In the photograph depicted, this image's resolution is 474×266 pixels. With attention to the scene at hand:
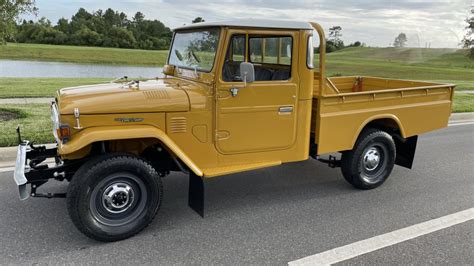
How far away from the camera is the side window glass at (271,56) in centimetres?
431

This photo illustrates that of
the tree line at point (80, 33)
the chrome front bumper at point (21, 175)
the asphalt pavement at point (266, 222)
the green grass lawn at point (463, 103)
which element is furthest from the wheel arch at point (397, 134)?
the tree line at point (80, 33)

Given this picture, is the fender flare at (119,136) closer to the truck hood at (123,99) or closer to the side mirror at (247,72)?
the truck hood at (123,99)

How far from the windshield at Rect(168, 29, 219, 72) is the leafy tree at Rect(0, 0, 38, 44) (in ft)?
15.2

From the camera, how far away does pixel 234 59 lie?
13.4 feet

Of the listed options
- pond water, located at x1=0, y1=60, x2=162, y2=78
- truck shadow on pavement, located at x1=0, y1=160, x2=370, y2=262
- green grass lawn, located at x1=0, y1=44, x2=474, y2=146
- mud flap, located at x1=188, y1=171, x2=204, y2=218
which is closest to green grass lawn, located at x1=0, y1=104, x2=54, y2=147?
green grass lawn, located at x1=0, y1=44, x2=474, y2=146

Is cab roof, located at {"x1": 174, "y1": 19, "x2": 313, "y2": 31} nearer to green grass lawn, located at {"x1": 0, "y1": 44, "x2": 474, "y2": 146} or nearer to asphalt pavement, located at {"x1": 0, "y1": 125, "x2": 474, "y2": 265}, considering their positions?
asphalt pavement, located at {"x1": 0, "y1": 125, "x2": 474, "y2": 265}

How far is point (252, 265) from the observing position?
10.7 feet

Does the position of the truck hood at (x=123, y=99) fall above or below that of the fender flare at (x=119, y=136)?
above

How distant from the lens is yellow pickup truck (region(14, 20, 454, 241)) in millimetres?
3547

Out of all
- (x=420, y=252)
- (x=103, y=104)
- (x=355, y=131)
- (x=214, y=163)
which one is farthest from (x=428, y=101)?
(x=103, y=104)

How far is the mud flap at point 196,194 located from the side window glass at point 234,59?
41.6 inches

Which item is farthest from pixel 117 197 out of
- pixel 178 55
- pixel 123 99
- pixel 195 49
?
pixel 178 55

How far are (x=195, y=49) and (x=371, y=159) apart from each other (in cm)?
268

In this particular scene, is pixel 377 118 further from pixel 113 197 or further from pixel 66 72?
→ pixel 66 72
